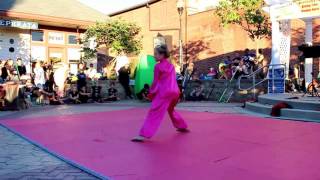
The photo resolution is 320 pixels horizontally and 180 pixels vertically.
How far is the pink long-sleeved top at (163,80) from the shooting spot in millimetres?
7375

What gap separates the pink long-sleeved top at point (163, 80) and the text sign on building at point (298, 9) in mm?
7517

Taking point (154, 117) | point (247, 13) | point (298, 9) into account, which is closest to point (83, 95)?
point (247, 13)

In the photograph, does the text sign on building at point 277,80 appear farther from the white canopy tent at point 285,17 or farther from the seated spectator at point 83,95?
the seated spectator at point 83,95

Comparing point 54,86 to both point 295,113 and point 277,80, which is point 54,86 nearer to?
point 277,80

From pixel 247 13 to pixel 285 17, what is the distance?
3.84m

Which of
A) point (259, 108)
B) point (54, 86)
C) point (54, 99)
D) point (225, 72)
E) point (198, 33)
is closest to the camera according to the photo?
point (259, 108)

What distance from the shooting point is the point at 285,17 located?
13.9 metres

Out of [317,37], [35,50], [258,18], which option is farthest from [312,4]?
[35,50]

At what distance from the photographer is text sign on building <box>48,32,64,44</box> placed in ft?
70.1

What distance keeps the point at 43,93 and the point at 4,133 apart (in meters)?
7.08

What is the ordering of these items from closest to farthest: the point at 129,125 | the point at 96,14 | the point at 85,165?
1. the point at 85,165
2. the point at 129,125
3. the point at 96,14

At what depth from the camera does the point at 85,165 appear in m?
5.59

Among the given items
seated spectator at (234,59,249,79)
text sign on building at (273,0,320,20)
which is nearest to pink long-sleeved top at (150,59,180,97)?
text sign on building at (273,0,320,20)

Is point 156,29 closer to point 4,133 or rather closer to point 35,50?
point 35,50
